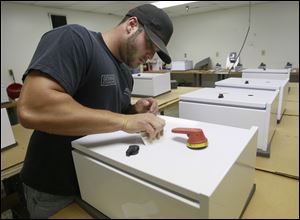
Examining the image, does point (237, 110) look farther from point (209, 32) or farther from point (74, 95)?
point (209, 32)

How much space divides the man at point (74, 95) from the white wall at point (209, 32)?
10.8 feet

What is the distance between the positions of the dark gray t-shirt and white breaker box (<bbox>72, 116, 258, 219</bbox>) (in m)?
0.12

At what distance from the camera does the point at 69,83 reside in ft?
1.87

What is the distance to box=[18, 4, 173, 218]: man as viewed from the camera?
0.53 m

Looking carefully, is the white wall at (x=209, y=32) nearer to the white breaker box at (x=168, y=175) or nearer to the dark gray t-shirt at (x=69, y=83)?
the dark gray t-shirt at (x=69, y=83)

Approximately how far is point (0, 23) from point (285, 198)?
3.91m

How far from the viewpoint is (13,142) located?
1305mm

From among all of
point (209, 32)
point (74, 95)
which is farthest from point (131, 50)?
point (209, 32)

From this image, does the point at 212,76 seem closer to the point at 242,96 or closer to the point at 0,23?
the point at 242,96

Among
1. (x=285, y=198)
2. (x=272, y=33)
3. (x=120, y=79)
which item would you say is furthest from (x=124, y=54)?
(x=272, y=33)

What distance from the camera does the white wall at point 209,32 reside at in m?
3.41

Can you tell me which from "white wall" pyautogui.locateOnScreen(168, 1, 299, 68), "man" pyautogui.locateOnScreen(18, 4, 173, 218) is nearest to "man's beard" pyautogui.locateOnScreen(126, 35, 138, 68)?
"man" pyautogui.locateOnScreen(18, 4, 173, 218)

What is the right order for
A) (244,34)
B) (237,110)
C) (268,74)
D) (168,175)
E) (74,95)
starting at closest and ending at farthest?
(168,175) → (74,95) → (237,110) → (268,74) → (244,34)

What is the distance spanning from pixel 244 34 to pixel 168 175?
443 centimetres
